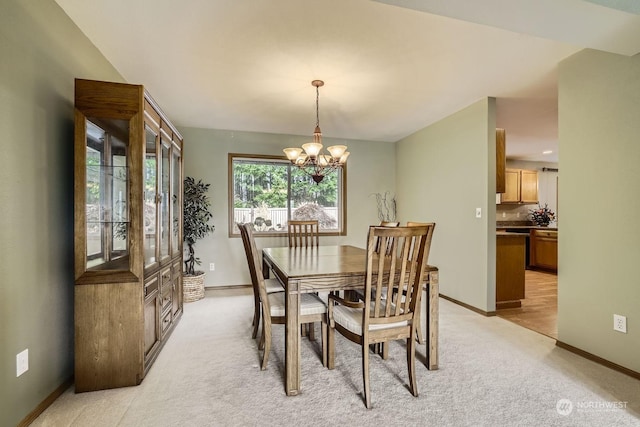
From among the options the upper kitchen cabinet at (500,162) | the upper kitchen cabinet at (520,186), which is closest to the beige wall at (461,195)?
the upper kitchen cabinet at (500,162)

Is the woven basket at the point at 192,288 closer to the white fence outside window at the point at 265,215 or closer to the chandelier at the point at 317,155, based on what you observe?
the white fence outside window at the point at 265,215

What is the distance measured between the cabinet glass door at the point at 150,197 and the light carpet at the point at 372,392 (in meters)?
0.86

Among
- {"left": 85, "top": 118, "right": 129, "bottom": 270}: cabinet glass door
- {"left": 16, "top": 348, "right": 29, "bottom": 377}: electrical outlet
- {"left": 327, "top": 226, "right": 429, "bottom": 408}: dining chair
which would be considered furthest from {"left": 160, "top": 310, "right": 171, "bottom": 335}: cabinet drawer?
{"left": 327, "top": 226, "right": 429, "bottom": 408}: dining chair

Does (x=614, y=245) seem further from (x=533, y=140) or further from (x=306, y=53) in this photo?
(x=533, y=140)

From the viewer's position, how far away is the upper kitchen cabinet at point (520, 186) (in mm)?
6422

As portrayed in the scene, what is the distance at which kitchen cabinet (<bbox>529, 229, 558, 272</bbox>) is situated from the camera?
5742 millimetres

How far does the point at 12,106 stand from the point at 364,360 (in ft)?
7.65

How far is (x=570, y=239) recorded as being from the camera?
8.31ft

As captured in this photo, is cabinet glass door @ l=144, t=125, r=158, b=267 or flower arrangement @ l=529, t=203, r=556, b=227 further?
flower arrangement @ l=529, t=203, r=556, b=227

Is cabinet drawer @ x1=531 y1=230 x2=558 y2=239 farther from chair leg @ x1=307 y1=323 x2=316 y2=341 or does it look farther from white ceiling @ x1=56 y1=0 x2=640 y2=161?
chair leg @ x1=307 y1=323 x2=316 y2=341

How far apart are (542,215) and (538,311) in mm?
4155

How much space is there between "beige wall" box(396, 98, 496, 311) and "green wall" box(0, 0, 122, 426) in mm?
3814

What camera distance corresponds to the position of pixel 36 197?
173 cm

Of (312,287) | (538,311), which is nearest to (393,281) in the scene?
(312,287)
